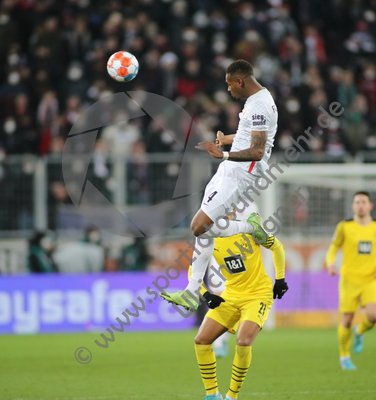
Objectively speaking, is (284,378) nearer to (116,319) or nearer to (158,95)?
(116,319)

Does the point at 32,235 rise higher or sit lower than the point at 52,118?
lower

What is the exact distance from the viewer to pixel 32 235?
12602mm

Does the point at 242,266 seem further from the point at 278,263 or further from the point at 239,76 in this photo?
the point at 239,76

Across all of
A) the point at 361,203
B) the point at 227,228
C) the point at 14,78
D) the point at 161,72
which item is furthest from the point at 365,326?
the point at 14,78

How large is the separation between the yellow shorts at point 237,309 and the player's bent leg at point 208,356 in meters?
0.06

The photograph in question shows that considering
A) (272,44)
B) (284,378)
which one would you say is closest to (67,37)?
(272,44)

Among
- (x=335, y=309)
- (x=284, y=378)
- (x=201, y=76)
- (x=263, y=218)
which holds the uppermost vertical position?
A: (x=201, y=76)

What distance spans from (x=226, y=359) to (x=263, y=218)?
12.9 feet

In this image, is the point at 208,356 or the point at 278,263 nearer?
the point at 208,356

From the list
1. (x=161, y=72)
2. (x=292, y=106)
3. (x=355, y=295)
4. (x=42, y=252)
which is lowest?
(x=42, y=252)

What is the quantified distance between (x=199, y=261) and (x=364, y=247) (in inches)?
137

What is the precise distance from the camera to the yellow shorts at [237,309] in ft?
19.6

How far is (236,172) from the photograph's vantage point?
247 inches

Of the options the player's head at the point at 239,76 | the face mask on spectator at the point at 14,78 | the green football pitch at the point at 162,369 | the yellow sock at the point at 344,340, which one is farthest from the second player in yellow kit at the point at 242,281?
the face mask on spectator at the point at 14,78
